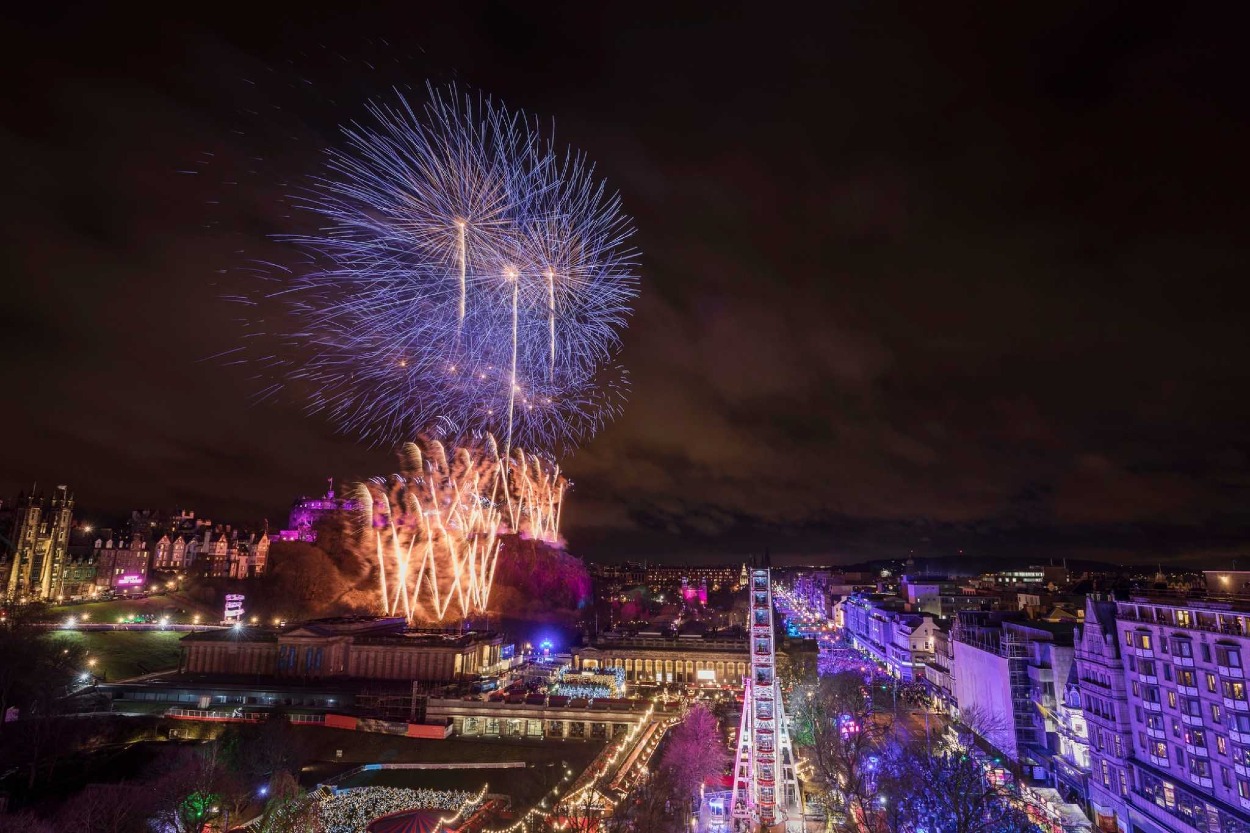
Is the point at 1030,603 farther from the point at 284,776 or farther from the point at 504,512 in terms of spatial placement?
the point at 284,776

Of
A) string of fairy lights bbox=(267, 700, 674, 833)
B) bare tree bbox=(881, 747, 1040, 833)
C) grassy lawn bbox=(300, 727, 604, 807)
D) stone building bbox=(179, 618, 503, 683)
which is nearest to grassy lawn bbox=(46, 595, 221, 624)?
stone building bbox=(179, 618, 503, 683)

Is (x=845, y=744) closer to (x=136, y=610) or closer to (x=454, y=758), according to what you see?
(x=454, y=758)

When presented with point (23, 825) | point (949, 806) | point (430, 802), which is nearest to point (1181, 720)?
point (949, 806)

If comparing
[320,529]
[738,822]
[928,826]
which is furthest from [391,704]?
[320,529]

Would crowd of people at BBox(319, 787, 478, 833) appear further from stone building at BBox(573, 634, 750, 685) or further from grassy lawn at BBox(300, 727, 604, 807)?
stone building at BBox(573, 634, 750, 685)

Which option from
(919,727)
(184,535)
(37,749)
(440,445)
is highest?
(440,445)

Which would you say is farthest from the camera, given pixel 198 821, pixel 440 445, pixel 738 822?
pixel 440 445

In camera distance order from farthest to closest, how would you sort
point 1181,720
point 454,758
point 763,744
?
point 454,758, point 1181,720, point 763,744
